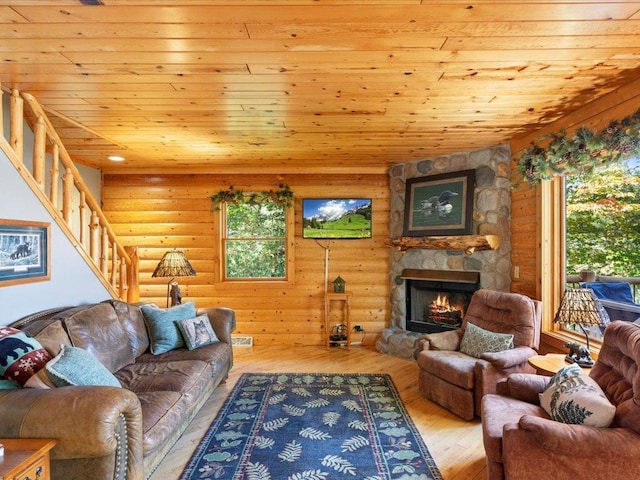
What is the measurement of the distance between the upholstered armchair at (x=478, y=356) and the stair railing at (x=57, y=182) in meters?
3.31

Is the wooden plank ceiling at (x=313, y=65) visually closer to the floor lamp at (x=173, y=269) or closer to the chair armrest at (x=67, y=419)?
the floor lamp at (x=173, y=269)

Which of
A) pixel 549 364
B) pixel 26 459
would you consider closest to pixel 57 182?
pixel 26 459

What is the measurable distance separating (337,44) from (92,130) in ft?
8.93

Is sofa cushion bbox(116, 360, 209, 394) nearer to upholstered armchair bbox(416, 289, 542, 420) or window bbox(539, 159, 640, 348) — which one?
upholstered armchair bbox(416, 289, 542, 420)

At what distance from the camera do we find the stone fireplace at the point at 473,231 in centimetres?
388

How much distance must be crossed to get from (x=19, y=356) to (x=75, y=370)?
1.02 ft

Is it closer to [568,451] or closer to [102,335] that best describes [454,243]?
[568,451]

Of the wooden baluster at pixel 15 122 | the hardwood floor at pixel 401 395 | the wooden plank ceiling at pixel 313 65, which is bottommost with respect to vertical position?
the hardwood floor at pixel 401 395

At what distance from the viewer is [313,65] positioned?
83.5 inches

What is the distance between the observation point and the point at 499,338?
3139 millimetres

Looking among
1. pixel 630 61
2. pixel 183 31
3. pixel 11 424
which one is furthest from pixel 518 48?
pixel 11 424

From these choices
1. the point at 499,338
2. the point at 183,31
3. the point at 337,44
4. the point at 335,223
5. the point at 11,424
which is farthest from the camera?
the point at 335,223

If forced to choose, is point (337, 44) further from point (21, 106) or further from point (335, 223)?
point (335, 223)

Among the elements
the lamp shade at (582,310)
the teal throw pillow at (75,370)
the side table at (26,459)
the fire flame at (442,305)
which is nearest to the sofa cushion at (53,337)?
the teal throw pillow at (75,370)
